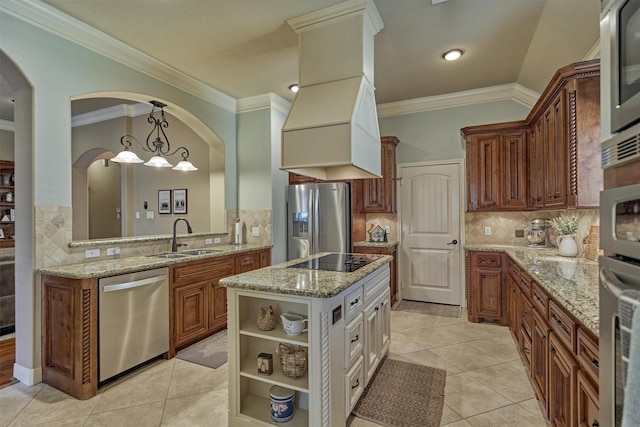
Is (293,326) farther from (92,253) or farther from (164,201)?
(164,201)

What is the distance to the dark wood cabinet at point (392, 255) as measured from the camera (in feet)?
14.2

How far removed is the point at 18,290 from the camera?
2.56 m

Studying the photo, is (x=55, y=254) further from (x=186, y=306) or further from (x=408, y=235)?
(x=408, y=235)

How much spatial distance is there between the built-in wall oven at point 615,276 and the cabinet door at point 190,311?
3.07 meters

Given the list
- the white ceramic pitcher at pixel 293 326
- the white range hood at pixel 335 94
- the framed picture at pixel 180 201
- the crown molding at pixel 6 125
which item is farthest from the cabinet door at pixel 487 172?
the crown molding at pixel 6 125

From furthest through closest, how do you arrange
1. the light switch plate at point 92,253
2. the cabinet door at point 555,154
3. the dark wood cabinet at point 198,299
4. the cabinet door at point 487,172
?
the cabinet door at point 487,172 → the dark wood cabinet at point 198,299 → the light switch plate at point 92,253 → the cabinet door at point 555,154

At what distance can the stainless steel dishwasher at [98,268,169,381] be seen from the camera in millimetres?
2443

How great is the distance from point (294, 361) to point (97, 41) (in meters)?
3.28

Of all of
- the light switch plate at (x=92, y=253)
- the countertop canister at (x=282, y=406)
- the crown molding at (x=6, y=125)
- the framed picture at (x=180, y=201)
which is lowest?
the countertop canister at (x=282, y=406)

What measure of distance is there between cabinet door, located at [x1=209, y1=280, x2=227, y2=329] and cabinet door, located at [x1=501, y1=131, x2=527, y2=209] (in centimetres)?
360

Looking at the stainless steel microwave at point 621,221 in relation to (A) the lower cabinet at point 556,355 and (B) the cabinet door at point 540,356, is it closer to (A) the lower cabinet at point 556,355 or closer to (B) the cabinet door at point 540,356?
(A) the lower cabinet at point 556,355

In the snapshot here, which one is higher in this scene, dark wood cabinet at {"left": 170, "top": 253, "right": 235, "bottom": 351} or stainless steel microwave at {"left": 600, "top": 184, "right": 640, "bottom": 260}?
stainless steel microwave at {"left": 600, "top": 184, "right": 640, "bottom": 260}

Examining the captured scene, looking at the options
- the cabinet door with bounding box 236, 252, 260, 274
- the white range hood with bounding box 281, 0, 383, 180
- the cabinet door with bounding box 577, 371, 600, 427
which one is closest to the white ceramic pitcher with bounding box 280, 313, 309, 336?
the white range hood with bounding box 281, 0, 383, 180

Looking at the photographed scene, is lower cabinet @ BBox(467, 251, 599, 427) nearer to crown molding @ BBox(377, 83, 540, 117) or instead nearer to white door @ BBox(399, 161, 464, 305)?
white door @ BBox(399, 161, 464, 305)
